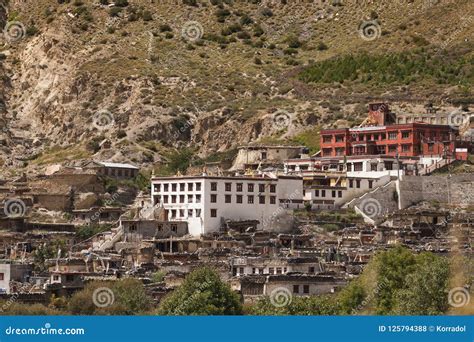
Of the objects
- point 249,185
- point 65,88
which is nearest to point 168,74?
point 65,88

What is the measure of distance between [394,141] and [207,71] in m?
31.9

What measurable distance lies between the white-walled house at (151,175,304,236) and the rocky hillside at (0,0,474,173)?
17952mm

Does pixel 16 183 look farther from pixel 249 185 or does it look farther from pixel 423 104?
pixel 423 104

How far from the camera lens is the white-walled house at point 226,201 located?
317 feet

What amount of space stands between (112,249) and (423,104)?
34.3m

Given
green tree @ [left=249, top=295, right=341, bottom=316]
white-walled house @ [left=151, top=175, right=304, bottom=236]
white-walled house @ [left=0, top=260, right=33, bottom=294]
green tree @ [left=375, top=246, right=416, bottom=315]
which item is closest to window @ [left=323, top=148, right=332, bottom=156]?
white-walled house @ [left=151, top=175, right=304, bottom=236]

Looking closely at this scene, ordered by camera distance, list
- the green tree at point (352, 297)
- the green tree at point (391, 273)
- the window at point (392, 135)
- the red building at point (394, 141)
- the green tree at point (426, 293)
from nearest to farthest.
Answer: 1. the green tree at point (426, 293)
2. the green tree at point (391, 273)
3. the green tree at point (352, 297)
4. the red building at point (394, 141)
5. the window at point (392, 135)

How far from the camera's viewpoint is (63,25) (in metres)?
149

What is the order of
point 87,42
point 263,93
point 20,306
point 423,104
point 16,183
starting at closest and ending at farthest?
point 20,306
point 16,183
point 423,104
point 263,93
point 87,42

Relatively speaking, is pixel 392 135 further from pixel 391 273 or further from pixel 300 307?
pixel 300 307

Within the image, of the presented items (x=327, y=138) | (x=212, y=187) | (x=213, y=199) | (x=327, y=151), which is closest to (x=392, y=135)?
(x=327, y=151)

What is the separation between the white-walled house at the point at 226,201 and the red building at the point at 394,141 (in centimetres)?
1138

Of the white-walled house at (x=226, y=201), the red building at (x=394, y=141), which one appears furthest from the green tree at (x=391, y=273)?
the red building at (x=394, y=141)

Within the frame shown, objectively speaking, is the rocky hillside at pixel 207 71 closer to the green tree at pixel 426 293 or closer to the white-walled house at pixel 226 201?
the white-walled house at pixel 226 201
